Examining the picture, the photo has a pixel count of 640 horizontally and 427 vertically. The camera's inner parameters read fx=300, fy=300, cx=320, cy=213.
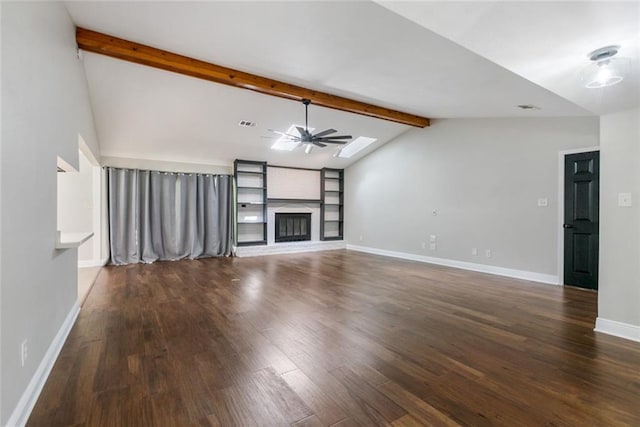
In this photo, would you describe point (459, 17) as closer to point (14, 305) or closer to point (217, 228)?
point (14, 305)

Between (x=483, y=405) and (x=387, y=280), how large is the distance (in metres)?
3.17

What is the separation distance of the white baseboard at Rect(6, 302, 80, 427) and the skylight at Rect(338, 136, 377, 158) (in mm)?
6662

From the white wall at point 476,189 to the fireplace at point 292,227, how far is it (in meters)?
1.87

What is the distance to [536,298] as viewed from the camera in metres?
3.94

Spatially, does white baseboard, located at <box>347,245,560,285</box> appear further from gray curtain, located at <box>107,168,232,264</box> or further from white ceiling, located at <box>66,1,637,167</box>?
gray curtain, located at <box>107,168,232,264</box>

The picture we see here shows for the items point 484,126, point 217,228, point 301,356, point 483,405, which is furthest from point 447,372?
point 217,228

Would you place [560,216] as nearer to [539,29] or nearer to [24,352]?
[539,29]

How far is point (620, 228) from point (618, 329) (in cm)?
93

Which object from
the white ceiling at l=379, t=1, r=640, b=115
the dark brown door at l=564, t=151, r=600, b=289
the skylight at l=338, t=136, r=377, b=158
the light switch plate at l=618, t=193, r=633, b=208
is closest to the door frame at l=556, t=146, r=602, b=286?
the dark brown door at l=564, t=151, r=600, b=289

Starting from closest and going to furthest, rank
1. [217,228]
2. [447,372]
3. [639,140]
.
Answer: [447,372]
[639,140]
[217,228]

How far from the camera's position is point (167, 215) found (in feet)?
22.5

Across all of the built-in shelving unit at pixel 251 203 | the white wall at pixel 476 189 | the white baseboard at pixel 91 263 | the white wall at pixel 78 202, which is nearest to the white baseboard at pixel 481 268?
the white wall at pixel 476 189

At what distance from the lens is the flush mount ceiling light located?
1856mm

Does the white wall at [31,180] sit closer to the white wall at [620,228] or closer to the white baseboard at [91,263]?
the white baseboard at [91,263]
